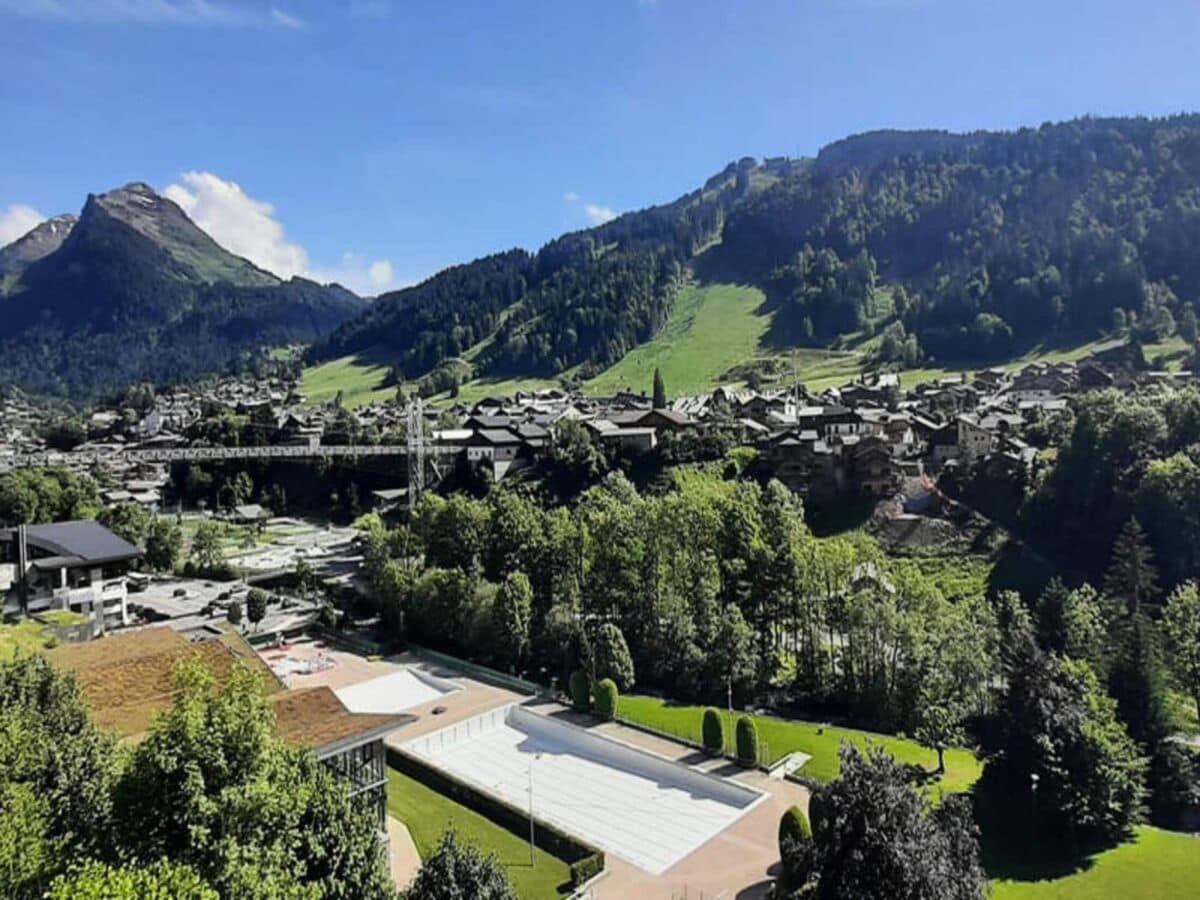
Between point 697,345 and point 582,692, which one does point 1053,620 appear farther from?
point 697,345

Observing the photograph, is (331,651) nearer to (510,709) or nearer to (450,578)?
(450,578)

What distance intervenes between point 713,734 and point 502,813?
8340 mm

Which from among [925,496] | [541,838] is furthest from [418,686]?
[925,496]

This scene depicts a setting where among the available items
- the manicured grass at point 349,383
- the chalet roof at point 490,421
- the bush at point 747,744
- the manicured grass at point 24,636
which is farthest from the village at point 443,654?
the manicured grass at point 349,383

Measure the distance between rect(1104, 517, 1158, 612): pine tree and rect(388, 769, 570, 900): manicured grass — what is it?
32.6 m

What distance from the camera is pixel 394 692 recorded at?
38031 mm

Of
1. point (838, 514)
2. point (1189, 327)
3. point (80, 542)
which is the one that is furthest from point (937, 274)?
point (80, 542)

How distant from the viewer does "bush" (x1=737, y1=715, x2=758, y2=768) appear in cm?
2877

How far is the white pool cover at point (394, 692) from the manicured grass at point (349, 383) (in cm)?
11267

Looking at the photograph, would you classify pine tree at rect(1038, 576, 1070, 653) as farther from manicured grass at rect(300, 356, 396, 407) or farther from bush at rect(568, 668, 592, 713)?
manicured grass at rect(300, 356, 396, 407)

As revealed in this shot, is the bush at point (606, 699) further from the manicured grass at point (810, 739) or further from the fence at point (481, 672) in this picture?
the fence at point (481, 672)

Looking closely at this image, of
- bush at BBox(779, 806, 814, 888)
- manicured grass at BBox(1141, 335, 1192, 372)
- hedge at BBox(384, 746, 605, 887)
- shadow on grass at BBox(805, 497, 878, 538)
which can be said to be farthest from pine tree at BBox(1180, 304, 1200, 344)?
hedge at BBox(384, 746, 605, 887)

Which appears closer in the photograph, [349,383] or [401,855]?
[401,855]

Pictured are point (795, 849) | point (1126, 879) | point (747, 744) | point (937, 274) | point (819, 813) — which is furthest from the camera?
point (937, 274)
